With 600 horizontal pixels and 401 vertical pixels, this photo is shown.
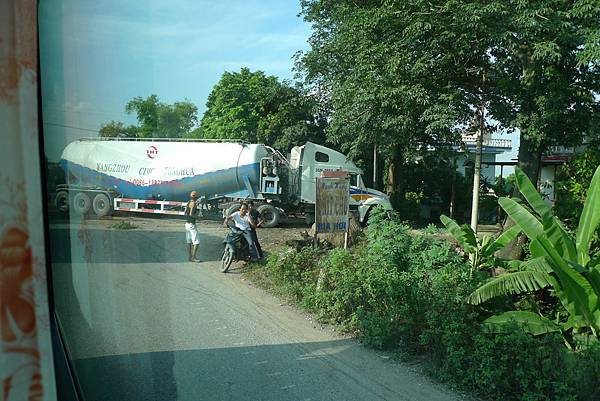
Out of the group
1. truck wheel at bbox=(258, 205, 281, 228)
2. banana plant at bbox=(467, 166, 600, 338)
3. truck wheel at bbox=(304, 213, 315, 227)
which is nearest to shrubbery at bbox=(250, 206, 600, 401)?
banana plant at bbox=(467, 166, 600, 338)

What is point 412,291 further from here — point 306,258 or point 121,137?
point 121,137

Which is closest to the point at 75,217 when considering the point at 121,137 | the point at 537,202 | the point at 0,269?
the point at 121,137

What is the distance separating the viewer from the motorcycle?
11242 millimetres

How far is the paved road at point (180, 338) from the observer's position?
2779mm

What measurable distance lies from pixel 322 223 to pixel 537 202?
442 cm

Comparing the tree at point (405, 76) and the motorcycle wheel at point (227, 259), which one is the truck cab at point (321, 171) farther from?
the motorcycle wheel at point (227, 259)

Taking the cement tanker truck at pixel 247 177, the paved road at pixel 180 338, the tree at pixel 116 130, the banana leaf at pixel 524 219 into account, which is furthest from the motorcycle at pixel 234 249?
the tree at pixel 116 130

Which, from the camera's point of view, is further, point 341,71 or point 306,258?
point 341,71

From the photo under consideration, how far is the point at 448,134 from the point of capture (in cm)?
1550

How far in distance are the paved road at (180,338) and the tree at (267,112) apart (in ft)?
60.0

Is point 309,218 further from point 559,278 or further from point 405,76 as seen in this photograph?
A: point 559,278

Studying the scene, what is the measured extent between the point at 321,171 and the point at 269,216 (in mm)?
2888

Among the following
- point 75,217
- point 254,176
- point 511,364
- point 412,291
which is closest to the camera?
point 75,217

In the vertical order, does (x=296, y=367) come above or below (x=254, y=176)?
below
